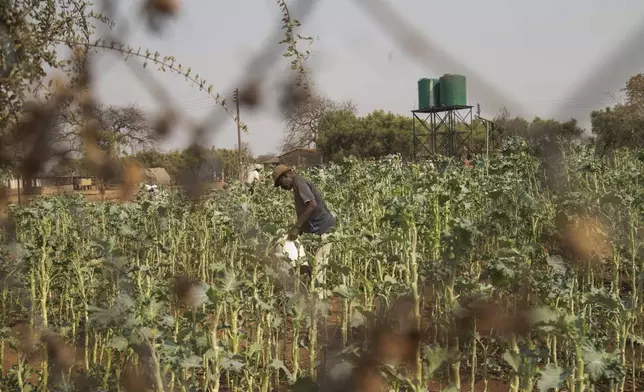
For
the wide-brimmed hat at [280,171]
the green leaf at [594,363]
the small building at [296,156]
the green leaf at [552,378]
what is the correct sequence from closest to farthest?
the small building at [296,156], the green leaf at [552,378], the green leaf at [594,363], the wide-brimmed hat at [280,171]

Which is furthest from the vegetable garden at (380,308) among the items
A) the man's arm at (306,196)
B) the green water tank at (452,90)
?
the man's arm at (306,196)

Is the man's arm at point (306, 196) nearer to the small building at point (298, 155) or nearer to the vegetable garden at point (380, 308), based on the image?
the vegetable garden at point (380, 308)

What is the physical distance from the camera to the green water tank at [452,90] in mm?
593

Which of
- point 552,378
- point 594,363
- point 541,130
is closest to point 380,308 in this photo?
point 552,378

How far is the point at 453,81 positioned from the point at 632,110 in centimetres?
26

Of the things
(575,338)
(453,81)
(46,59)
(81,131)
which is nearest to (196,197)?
(81,131)

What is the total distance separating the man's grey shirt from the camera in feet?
19.2

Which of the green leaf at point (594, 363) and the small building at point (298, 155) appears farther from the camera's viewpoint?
the green leaf at point (594, 363)

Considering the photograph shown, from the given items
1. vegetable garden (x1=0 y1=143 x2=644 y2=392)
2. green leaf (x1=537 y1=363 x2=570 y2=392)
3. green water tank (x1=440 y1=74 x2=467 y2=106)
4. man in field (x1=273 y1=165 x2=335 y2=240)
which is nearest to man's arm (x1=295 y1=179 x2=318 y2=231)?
man in field (x1=273 y1=165 x2=335 y2=240)

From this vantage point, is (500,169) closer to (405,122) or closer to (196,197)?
(196,197)

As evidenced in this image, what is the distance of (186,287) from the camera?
771mm

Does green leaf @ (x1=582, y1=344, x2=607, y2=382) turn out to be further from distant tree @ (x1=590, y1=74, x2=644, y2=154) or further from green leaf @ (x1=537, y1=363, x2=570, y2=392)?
distant tree @ (x1=590, y1=74, x2=644, y2=154)

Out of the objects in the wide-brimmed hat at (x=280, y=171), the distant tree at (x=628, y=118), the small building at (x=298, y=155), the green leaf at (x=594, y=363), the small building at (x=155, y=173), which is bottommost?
the green leaf at (x=594, y=363)

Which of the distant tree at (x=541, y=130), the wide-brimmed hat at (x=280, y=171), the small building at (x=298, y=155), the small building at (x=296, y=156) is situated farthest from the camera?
the wide-brimmed hat at (x=280, y=171)
